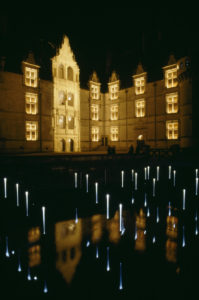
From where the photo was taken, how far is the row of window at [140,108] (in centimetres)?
2622

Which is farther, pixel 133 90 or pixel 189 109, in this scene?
pixel 133 90

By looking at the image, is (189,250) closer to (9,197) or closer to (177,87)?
(9,197)

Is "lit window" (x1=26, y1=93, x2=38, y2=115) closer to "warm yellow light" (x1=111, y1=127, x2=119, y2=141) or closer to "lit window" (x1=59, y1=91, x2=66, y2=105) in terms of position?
"lit window" (x1=59, y1=91, x2=66, y2=105)

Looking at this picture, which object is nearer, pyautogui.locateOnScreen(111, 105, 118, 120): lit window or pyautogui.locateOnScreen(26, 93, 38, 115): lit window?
pyautogui.locateOnScreen(26, 93, 38, 115): lit window

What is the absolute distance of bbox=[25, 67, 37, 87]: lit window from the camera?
25609 millimetres

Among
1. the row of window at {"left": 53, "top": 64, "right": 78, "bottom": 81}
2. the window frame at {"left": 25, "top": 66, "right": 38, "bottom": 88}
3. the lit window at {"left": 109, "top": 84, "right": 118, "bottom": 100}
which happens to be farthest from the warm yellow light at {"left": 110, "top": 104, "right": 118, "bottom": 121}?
the window frame at {"left": 25, "top": 66, "right": 38, "bottom": 88}

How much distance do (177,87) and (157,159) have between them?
11.8 m

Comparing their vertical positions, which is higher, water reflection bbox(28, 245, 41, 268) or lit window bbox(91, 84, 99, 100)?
lit window bbox(91, 84, 99, 100)

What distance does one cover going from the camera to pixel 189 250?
4.87 meters

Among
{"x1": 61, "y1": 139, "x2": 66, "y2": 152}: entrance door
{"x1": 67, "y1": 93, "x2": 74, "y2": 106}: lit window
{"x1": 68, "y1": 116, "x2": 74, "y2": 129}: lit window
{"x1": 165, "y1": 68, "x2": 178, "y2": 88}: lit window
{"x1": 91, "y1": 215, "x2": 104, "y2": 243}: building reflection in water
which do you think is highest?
{"x1": 165, "y1": 68, "x2": 178, "y2": 88}: lit window

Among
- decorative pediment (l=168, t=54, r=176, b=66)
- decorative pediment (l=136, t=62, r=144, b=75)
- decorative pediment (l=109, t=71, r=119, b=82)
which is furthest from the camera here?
decorative pediment (l=109, t=71, r=119, b=82)

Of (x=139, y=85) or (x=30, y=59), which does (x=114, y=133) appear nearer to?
(x=139, y=85)

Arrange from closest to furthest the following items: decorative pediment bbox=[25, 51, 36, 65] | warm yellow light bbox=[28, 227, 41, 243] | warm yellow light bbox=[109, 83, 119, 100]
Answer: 1. warm yellow light bbox=[28, 227, 41, 243]
2. decorative pediment bbox=[25, 51, 36, 65]
3. warm yellow light bbox=[109, 83, 119, 100]

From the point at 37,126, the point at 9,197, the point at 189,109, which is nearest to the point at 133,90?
the point at 189,109
